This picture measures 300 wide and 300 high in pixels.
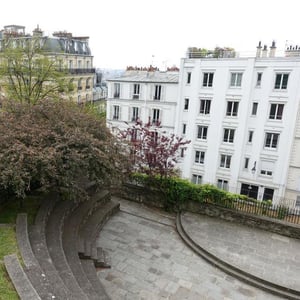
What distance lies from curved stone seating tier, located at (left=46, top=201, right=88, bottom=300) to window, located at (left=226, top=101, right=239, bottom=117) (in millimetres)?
19559

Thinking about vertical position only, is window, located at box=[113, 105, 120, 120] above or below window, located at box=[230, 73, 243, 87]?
below

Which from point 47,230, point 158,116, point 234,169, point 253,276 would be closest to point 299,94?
point 234,169

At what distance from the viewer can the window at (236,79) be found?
85.0 feet

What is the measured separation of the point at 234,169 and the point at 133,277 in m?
20.3

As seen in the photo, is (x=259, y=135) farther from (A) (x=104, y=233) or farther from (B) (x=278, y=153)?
(A) (x=104, y=233)

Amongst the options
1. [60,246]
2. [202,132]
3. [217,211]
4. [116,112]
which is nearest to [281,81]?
[202,132]

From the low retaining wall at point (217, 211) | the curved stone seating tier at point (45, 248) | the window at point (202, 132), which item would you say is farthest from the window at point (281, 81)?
the curved stone seating tier at point (45, 248)

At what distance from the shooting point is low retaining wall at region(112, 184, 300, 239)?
14.1 m

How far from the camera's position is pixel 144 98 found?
3016 centimetres

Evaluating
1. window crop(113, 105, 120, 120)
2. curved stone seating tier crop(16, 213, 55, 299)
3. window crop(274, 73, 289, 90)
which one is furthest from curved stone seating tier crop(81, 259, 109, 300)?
window crop(113, 105, 120, 120)

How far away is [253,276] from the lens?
10.7 m

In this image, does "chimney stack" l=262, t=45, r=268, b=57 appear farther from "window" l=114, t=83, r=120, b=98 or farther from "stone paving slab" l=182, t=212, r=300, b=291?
"stone paving slab" l=182, t=212, r=300, b=291

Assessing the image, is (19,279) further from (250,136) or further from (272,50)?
(272,50)

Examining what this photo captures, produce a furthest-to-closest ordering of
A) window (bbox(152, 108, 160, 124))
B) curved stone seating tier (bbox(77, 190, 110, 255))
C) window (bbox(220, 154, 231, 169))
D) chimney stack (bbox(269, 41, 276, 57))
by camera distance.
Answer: window (bbox(152, 108, 160, 124))
window (bbox(220, 154, 231, 169))
chimney stack (bbox(269, 41, 276, 57))
curved stone seating tier (bbox(77, 190, 110, 255))
